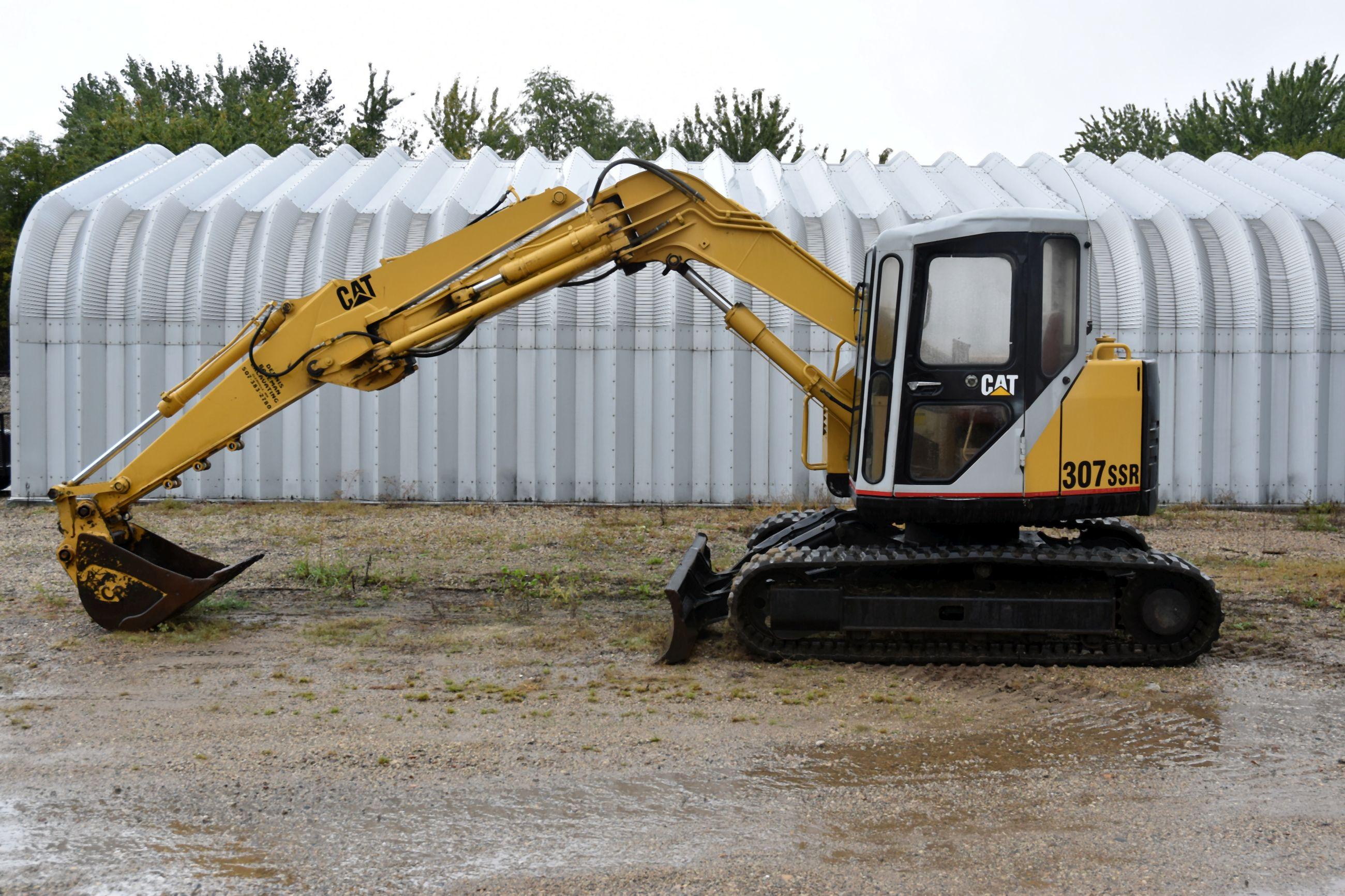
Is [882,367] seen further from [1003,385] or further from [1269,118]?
[1269,118]

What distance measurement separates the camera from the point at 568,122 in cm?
5856

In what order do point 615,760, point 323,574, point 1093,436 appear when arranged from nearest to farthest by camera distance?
point 615,760
point 1093,436
point 323,574

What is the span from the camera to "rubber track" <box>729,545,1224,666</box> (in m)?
7.09

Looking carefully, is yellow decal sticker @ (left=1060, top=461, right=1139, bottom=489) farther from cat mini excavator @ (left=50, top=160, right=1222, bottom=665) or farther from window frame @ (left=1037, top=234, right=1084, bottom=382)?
window frame @ (left=1037, top=234, right=1084, bottom=382)

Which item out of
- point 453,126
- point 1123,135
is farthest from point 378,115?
point 1123,135

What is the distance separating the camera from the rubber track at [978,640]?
7.09m

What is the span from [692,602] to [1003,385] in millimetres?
2509

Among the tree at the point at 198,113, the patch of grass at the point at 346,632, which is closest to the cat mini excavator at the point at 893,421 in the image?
the patch of grass at the point at 346,632

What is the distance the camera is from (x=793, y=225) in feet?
52.7

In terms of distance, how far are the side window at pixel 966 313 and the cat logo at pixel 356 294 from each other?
3.92m

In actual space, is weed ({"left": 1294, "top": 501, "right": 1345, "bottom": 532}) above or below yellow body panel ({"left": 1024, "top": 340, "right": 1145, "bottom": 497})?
below

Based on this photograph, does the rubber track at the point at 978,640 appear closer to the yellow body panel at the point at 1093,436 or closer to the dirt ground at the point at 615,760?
the dirt ground at the point at 615,760

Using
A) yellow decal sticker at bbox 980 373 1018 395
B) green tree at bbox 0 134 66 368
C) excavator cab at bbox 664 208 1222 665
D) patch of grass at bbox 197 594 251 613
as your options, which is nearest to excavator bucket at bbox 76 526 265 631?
patch of grass at bbox 197 594 251 613

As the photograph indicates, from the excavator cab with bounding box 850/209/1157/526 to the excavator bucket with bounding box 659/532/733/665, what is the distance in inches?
57.0
